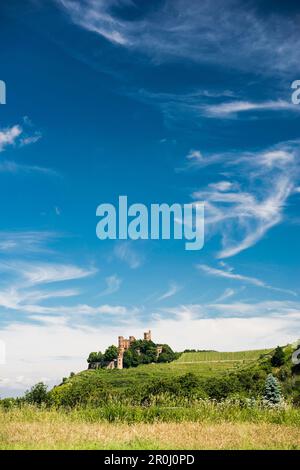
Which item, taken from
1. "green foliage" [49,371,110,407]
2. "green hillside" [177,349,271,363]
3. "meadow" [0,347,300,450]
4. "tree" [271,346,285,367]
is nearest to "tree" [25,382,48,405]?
"green foliage" [49,371,110,407]

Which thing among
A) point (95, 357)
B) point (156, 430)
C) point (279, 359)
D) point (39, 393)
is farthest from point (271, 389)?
point (95, 357)

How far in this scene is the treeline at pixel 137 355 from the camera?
562 ft

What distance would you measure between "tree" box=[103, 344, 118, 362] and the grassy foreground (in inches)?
6675

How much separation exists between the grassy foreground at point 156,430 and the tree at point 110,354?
6675 inches

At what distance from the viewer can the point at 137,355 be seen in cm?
17450

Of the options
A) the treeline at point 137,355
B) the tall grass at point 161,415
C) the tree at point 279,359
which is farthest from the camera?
the treeline at point 137,355

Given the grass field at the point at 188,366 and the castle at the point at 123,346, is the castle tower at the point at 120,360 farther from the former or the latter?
the grass field at the point at 188,366

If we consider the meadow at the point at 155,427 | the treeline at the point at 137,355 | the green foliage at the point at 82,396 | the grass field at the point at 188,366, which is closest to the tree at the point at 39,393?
the green foliage at the point at 82,396

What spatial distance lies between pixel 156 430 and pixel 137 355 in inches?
6579

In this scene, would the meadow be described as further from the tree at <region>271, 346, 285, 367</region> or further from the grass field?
the grass field

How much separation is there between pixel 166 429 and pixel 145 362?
545 feet
